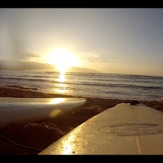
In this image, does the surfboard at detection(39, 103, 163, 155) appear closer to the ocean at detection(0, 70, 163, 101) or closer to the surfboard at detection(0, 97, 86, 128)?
the surfboard at detection(0, 97, 86, 128)

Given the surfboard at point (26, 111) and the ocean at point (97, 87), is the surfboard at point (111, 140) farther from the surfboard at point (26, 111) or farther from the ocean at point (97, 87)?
the ocean at point (97, 87)

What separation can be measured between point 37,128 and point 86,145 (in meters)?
1.88

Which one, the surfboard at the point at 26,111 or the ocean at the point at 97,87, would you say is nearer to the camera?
the surfboard at the point at 26,111

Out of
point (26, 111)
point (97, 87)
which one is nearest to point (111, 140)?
point (26, 111)

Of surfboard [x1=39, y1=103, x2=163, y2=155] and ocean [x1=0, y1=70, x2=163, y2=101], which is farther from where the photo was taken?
ocean [x1=0, y1=70, x2=163, y2=101]

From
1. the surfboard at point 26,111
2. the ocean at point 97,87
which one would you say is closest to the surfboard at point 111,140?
the surfboard at point 26,111

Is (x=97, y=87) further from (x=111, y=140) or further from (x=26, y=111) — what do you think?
(x=111, y=140)

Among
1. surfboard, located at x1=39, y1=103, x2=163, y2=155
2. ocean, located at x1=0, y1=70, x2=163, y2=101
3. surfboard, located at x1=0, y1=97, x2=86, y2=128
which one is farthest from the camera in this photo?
ocean, located at x1=0, y1=70, x2=163, y2=101

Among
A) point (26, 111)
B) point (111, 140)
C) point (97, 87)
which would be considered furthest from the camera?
point (97, 87)

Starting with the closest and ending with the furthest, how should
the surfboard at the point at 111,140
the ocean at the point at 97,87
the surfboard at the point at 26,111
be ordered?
the surfboard at the point at 111,140 → the surfboard at the point at 26,111 → the ocean at the point at 97,87

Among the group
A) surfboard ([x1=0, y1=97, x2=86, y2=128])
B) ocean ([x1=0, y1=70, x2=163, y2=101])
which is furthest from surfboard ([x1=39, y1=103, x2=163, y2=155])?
ocean ([x1=0, y1=70, x2=163, y2=101])

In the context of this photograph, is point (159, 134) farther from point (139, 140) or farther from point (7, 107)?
point (7, 107)

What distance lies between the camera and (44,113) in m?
5.45

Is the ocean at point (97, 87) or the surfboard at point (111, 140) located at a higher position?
the ocean at point (97, 87)
